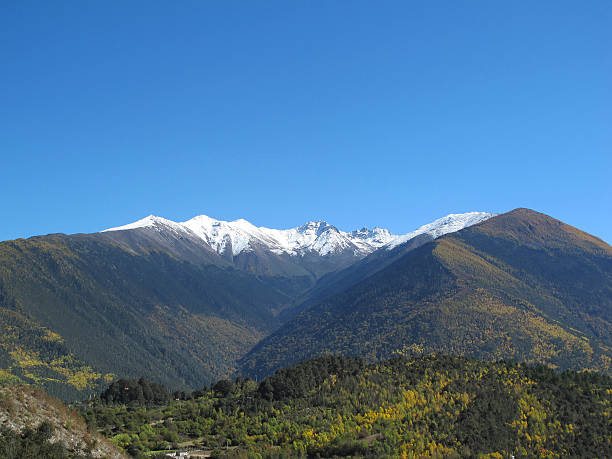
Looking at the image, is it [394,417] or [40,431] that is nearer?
[40,431]

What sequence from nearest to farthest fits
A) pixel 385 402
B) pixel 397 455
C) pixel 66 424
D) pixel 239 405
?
pixel 66 424 < pixel 397 455 < pixel 385 402 < pixel 239 405

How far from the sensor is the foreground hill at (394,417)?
129 metres

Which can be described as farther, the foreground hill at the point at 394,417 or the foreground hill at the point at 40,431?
the foreground hill at the point at 394,417

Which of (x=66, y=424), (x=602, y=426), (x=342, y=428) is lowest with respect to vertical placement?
(x=602, y=426)

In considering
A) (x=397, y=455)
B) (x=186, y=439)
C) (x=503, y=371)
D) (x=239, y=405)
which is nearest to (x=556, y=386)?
(x=503, y=371)

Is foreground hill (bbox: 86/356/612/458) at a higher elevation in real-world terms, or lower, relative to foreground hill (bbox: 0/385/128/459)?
lower

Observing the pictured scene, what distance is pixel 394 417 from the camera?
459ft

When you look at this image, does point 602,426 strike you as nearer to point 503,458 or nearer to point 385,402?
point 503,458

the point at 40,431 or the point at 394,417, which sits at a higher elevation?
the point at 40,431

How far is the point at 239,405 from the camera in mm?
159125

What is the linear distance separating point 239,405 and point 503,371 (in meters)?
70.8

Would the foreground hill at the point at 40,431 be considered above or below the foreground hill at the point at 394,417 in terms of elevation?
above

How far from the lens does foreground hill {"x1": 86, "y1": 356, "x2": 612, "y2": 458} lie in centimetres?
12888

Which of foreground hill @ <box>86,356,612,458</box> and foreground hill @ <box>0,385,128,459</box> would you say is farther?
foreground hill @ <box>86,356,612,458</box>
